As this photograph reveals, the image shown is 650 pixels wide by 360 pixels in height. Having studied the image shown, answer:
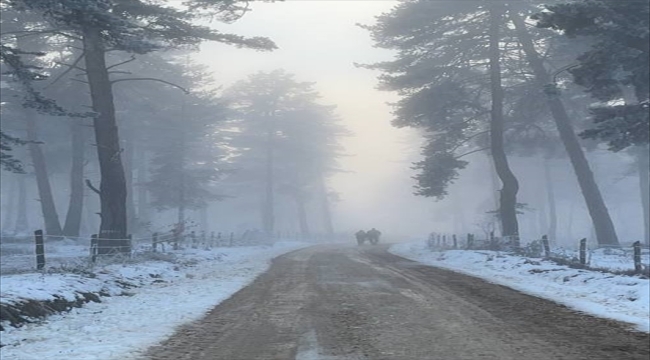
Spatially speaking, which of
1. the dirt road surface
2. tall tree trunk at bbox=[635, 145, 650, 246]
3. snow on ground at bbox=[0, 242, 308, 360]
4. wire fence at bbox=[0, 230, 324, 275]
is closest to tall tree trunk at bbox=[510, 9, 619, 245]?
tall tree trunk at bbox=[635, 145, 650, 246]

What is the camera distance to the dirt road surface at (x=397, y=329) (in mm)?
5293

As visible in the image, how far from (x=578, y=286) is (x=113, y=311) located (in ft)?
28.1

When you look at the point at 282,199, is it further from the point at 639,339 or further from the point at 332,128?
the point at 639,339

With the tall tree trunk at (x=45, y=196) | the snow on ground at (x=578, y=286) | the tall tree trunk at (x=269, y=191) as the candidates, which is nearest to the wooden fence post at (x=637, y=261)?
the snow on ground at (x=578, y=286)

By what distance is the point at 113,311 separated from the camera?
7.99m

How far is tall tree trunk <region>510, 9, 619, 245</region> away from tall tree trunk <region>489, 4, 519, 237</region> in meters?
0.90

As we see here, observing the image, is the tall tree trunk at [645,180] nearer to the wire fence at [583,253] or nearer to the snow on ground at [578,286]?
the wire fence at [583,253]

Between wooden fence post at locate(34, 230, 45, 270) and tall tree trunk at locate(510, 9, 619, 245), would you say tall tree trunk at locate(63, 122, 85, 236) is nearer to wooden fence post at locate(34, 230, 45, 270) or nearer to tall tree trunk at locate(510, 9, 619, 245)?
wooden fence post at locate(34, 230, 45, 270)

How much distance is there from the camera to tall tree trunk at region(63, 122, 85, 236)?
94.7 feet

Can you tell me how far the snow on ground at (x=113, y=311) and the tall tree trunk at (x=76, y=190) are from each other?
18.2 meters

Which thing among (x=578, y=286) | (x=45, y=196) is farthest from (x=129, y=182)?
(x=578, y=286)

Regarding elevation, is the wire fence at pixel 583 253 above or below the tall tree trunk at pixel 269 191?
below

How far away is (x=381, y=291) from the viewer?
984 cm

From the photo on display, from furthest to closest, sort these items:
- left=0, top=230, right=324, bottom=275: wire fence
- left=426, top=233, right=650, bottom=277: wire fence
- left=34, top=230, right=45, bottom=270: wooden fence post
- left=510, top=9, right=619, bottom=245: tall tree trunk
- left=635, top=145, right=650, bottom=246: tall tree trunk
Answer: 1. left=635, top=145, right=650, bottom=246: tall tree trunk
2. left=510, top=9, right=619, bottom=245: tall tree trunk
3. left=426, top=233, right=650, bottom=277: wire fence
4. left=0, top=230, right=324, bottom=275: wire fence
5. left=34, top=230, right=45, bottom=270: wooden fence post
